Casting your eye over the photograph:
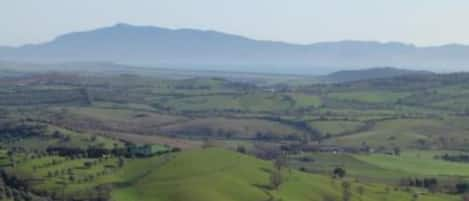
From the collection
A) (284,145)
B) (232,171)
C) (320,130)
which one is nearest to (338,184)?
(232,171)

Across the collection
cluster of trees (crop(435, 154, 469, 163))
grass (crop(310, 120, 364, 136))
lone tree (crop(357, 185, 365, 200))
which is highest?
lone tree (crop(357, 185, 365, 200))

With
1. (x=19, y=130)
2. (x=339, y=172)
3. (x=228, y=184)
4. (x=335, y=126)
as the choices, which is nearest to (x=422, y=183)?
(x=339, y=172)

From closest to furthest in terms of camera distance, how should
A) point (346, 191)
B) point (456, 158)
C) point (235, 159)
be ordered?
1. point (346, 191)
2. point (235, 159)
3. point (456, 158)

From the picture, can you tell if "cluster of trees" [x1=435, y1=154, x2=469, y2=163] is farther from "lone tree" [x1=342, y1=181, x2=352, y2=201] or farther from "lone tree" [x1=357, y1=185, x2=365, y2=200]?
"lone tree" [x1=357, y1=185, x2=365, y2=200]

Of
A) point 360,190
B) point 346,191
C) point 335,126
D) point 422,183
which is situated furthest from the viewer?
point 335,126

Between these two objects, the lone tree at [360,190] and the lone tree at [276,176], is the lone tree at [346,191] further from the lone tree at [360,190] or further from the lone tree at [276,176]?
the lone tree at [276,176]

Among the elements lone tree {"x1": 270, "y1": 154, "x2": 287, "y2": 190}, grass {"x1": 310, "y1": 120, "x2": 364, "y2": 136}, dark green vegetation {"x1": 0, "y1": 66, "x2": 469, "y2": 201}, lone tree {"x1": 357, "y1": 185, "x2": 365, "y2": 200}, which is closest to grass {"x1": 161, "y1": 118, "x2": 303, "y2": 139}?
dark green vegetation {"x1": 0, "y1": 66, "x2": 469, "y2": 201}

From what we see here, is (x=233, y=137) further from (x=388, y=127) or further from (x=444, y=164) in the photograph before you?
(x=444, y=164)

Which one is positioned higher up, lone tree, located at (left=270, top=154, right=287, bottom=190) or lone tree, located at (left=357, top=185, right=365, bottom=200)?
lone tree, located at (left=270, top=154, right=287, bottom=190)

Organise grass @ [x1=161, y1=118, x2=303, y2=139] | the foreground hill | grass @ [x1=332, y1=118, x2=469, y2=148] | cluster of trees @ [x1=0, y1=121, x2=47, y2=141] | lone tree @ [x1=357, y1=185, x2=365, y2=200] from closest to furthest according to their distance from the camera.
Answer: the foreground hill, lone tree @ [x1=357, y1=185, x2=365, y2=200], cluster of trees @ [x1=0, y1=121, x2=47, y2=141], grass @ [x1=332, y1=118, x2=469, y2=148], grass @ [x1=161, y1=118, x2=303, y2=139]

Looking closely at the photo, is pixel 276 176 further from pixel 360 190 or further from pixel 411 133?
pixel 411 133

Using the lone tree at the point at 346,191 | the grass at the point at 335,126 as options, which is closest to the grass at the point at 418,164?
the lone tree at the point at 346,191
